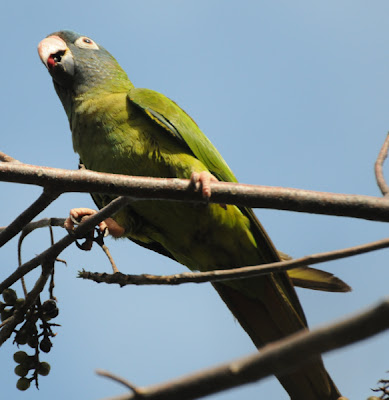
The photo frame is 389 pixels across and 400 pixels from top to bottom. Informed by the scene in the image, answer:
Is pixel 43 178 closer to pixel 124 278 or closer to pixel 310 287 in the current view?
pixel 124 278

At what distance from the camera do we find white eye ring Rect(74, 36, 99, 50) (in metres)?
4.40

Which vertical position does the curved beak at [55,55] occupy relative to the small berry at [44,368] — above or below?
above

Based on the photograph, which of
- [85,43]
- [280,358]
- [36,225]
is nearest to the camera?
[280,358]

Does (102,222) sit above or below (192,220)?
above

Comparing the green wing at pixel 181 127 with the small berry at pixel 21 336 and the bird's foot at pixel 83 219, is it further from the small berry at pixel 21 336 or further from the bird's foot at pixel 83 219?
the small berry at pixel 21 336

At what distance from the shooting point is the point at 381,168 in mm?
2580

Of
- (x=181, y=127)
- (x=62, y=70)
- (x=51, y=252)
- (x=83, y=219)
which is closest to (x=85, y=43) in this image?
(x=62, y=70)

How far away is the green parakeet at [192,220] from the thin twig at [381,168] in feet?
2.59

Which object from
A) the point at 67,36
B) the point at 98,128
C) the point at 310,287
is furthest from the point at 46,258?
the point at 67,36

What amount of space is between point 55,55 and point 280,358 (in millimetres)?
3836

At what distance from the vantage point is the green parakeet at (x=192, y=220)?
3.30 metres

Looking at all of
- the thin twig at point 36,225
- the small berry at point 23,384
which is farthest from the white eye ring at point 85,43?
the small berry at point 23,384

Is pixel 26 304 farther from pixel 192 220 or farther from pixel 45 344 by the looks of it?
pixel 192 220

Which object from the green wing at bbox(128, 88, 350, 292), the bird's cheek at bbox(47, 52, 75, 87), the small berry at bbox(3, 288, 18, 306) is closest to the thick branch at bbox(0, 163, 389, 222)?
the small berry at bbox(3, 288, 18, 306)
